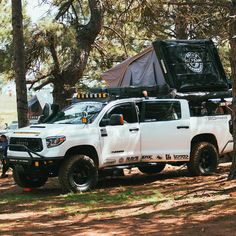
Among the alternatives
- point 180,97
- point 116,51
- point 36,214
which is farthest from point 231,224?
point 116,51

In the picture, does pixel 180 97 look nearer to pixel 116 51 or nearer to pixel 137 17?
pixel 137 17

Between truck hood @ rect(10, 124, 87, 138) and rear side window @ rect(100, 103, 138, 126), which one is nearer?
truck hood @ rect(10, 124, 87, 138)

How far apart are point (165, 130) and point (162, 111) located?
1.56 ft

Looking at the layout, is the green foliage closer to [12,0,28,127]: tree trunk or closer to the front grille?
[12,0,28,127]: tree trunk

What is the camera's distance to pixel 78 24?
1759cm

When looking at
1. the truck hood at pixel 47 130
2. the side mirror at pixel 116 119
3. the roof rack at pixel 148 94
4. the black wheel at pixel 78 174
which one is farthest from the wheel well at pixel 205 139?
the truck hood at pixel 47 130

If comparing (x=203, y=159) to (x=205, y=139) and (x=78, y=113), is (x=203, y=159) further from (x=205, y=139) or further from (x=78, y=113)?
(x=78, y=113)

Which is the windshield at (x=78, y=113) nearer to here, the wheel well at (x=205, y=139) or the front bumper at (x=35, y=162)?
the front bumper at (x=35, y=162)

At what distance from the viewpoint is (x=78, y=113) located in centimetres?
1086

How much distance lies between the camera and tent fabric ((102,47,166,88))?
42.0 ft

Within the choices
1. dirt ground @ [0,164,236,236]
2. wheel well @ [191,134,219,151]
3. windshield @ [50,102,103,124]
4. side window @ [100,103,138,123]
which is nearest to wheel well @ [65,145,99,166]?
windshield @ [50,102,103,124]

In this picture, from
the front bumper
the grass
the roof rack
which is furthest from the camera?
the roof rack

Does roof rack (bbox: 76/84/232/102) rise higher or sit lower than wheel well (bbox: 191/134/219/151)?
higher

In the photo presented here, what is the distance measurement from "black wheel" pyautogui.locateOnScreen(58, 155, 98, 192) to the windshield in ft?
2.97
